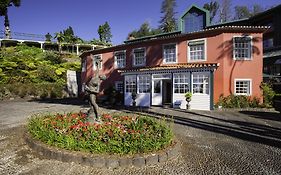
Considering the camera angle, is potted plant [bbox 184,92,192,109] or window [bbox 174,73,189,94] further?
window [bbox 174,73,189,94]

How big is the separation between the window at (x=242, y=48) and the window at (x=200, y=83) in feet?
11.4

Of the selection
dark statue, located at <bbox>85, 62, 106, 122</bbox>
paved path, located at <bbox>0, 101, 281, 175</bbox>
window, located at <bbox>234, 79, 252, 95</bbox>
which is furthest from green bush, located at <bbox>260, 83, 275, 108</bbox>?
dark statue, located at <bbox>85, 62, 106, 122</bbox>

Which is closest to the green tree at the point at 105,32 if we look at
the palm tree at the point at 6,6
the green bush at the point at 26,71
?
the palm tree at the point at 6,6

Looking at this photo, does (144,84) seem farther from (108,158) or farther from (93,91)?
(108,158)

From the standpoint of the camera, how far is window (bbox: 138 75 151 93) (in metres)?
18.7

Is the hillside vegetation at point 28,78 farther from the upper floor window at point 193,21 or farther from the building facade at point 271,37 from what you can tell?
the building facade at point 271,37

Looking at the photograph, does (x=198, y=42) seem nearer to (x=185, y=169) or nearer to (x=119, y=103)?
(x=119, y=103)

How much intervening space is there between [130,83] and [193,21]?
29.6 feet

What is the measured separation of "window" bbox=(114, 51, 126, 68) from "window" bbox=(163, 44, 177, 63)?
4.79 meters

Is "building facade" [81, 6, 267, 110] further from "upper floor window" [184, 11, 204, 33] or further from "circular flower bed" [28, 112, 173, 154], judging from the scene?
"circular flower bed" [28, 112, 173, 154]

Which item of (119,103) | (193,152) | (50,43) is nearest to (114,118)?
(193,152)

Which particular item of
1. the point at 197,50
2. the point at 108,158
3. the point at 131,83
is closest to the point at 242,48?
the point at 197,50

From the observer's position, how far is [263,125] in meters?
10.6

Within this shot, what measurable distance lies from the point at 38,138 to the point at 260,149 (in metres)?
6.80
